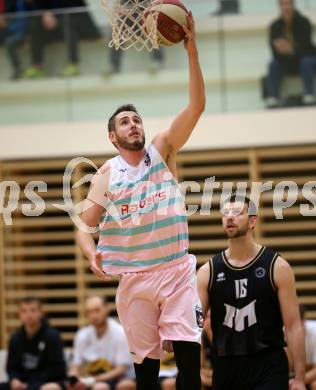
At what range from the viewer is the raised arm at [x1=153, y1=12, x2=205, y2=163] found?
16.8ft

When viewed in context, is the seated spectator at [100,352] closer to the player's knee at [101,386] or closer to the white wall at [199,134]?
the player's knee at [101,386]

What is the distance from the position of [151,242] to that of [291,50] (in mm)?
5087

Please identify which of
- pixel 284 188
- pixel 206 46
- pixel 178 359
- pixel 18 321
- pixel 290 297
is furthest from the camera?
pixel 18 321

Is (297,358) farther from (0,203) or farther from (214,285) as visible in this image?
(0,203)

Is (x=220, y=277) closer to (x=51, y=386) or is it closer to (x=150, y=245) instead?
(x=150, y=245)

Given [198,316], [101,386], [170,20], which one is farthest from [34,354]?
[170,20]

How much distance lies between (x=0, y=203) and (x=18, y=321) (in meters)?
1.57

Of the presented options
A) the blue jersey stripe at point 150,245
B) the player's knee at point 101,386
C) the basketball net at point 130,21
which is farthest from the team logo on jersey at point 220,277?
the player's knee at point 101,386

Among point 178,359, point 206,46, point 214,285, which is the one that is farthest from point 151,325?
point 206,46

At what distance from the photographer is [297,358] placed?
18.5 ft

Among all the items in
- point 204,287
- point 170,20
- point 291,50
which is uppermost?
point 291,50

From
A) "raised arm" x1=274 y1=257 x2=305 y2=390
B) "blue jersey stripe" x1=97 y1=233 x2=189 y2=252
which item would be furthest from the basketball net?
"raised arm" x1=274 y1=257 x2=305 y2=390

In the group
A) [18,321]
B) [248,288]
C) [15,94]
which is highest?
[15,94]

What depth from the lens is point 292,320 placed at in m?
5.62
